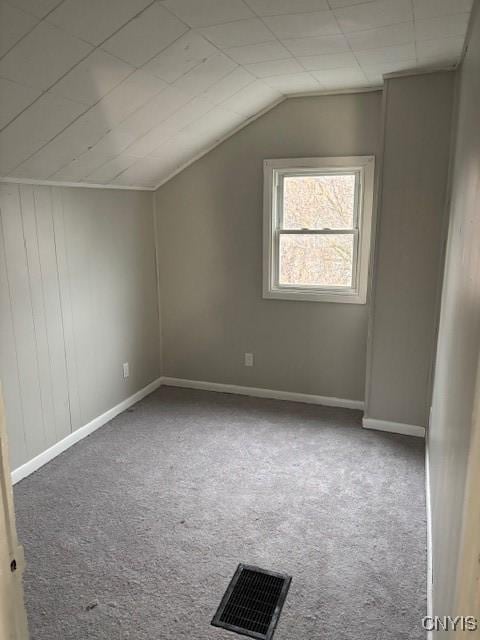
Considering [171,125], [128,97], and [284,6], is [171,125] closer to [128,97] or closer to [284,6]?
[128,97]

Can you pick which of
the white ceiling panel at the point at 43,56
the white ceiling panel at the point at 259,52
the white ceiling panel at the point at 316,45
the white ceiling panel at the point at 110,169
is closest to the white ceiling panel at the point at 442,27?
the white ceiling panel at the point at 316,45

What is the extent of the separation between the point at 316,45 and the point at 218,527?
98.9 inches

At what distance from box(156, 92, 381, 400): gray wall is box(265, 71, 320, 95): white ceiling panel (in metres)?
0.18

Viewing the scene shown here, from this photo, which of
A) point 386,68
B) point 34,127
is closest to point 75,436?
point 34,127

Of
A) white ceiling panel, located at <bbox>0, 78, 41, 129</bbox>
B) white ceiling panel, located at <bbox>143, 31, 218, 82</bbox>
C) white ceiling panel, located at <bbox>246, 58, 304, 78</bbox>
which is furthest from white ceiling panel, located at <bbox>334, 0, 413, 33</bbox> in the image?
white ceiling panel, located at <bbox>0, 78, 41, 129</bbox>

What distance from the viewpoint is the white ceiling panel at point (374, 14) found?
2.05 meters

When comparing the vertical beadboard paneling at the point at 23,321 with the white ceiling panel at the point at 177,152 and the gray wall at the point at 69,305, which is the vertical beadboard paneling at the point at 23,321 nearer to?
the gray wall at the point at 69,305

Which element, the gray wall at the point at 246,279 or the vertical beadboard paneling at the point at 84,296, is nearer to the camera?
the vertical beadboard paneling at the point at 84,296

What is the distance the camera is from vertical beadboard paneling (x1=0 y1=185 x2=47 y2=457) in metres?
2.78

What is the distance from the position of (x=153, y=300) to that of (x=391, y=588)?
9.53 feet

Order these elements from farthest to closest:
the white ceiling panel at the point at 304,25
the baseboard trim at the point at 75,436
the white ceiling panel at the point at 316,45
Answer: the baseboard trim at the point at 75,436, the white ceiling panel at the point at 316,45, the white ceiling panel at the point at 304,25

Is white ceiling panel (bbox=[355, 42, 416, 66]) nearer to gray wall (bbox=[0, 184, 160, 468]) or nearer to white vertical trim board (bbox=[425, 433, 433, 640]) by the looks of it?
gray wall (bbox=[0, 184, 160, 468])

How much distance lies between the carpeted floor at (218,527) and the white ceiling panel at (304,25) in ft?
7.82

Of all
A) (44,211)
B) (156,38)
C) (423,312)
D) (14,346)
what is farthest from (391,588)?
(44,211)
